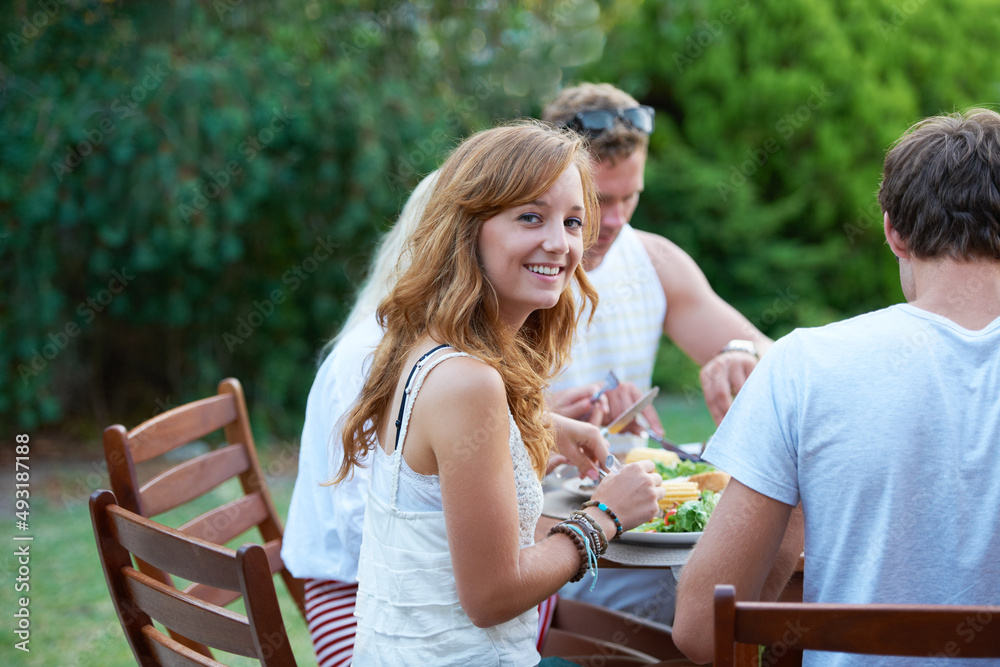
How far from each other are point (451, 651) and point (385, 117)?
4.99 meters

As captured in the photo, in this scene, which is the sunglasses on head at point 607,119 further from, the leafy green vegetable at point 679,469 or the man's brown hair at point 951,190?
the man's brown hair at point 951,190

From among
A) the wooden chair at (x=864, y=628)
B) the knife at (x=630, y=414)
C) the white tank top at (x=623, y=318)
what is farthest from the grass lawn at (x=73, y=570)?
the wooden chair at (x=864, y=628)

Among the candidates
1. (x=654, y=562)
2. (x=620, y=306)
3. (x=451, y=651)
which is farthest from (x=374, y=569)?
(x=620, y=306)

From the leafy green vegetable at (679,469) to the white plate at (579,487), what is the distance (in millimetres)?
191

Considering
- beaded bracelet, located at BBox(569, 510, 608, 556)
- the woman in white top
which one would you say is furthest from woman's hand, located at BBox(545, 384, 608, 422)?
beaded bracelet, located at BBox(569, 510, 608, 556)

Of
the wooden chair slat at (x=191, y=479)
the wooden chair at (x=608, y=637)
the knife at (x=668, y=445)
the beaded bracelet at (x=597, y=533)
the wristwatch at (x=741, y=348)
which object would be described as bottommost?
the wooden chair at (x=608, y=637)

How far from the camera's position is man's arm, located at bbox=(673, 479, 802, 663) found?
1408mm

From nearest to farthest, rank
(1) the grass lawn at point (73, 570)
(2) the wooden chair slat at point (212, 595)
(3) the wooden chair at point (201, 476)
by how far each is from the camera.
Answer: (3) the wooden chair at point (201, 476) < (2) the wooden chair slat at point (212, 595) < (1) the grass lawn at point (73, 570)

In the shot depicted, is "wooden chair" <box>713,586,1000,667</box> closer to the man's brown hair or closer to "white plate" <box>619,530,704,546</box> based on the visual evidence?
the man's brown hair

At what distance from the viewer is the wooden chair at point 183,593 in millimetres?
1309

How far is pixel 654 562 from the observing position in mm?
1750

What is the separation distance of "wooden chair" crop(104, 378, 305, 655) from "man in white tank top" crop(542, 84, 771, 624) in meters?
0.96

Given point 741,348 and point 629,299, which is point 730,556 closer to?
point 741,348

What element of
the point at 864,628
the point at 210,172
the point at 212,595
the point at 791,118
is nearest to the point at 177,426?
the point at 212,595
